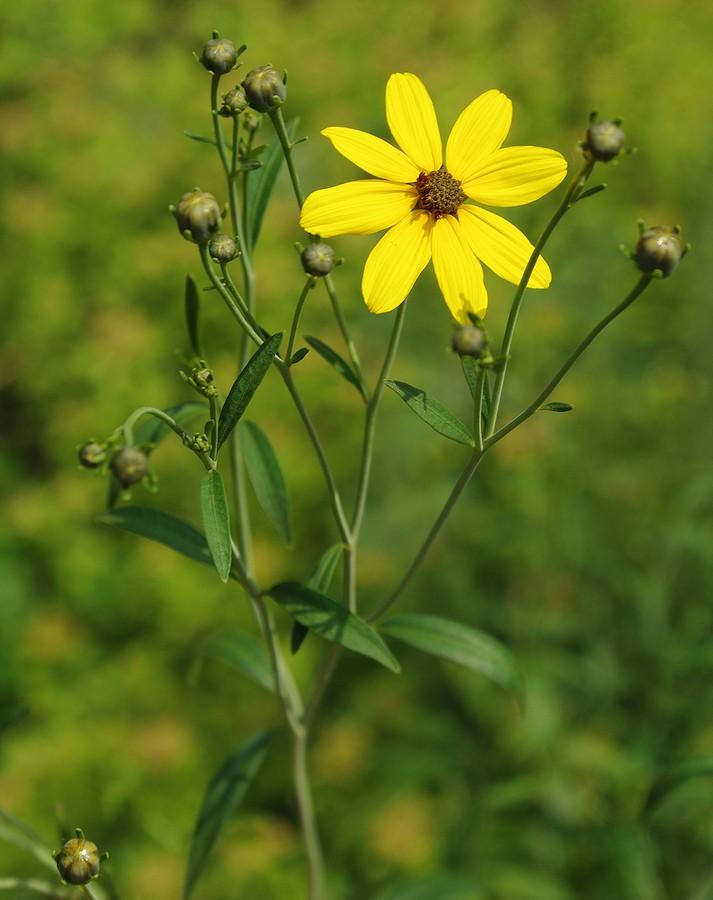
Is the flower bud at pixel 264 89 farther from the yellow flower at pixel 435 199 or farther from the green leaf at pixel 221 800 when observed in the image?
the green leaf at pixel 221 800

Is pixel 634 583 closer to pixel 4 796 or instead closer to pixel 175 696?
pixel 175 696

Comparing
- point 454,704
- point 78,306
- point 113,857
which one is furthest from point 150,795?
point 78,306

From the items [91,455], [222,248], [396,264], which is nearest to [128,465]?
[91,455]

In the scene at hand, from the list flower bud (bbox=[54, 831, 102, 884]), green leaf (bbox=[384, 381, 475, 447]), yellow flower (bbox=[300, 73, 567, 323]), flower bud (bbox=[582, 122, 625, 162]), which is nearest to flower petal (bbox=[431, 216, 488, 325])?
yellow flower (bbox=[300, 73, 567, 323])

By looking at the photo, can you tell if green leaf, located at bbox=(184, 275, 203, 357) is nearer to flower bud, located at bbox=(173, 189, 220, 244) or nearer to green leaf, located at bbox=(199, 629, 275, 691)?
flower bud, located at bbox=(173, 189, 220, 244)

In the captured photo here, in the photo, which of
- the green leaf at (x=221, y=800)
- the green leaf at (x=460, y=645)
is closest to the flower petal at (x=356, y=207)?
the green leaf at (x=460, y=645)

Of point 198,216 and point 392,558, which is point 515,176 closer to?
point 198,216
